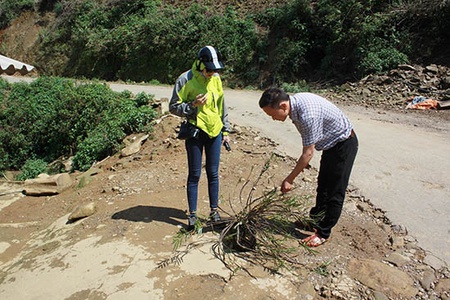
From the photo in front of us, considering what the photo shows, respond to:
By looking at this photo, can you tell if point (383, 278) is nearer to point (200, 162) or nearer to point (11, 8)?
point (200, 162)

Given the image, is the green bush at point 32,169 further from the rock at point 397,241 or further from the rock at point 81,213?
the rock at point 397,241

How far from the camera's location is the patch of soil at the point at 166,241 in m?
2.82

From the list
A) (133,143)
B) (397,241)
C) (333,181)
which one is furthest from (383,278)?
(133,143)

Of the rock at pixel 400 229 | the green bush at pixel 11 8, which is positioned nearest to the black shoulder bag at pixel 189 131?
the rock at pixel 400 229

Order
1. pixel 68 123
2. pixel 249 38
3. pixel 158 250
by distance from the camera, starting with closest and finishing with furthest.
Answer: pixel 158 250
pixel 68 123
pixel 249 38

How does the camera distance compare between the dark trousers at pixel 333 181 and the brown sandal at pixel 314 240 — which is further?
the brown sandal at pixel 314 240

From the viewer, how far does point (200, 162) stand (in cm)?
319

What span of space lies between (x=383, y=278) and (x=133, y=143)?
4.74 metres

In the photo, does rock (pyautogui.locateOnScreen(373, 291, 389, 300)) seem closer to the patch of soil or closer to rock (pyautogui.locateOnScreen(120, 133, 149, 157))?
the patch of soil

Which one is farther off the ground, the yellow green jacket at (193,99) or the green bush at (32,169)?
the yellow green jacket at (193,99)

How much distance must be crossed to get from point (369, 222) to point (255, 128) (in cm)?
342

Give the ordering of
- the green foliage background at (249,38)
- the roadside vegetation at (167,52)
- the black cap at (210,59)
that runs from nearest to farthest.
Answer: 1. the black cap at (210,59)
2. the roadside vegetation at (167,52)
3. the green foliage background at (249,38)

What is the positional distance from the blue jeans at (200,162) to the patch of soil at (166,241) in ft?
1.04

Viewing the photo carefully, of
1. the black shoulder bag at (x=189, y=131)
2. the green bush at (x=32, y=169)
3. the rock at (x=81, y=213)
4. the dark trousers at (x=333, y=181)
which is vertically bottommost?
the green bush at (x=32, y=169)
